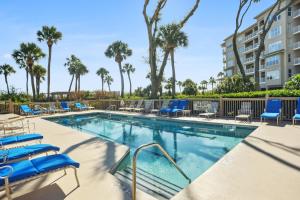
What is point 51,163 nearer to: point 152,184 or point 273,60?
point 152,184

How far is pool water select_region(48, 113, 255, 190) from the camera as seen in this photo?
184 inches

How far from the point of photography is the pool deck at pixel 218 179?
2863mm

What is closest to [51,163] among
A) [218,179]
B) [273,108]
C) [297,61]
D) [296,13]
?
[218,179]

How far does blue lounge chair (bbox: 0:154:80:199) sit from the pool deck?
355mm

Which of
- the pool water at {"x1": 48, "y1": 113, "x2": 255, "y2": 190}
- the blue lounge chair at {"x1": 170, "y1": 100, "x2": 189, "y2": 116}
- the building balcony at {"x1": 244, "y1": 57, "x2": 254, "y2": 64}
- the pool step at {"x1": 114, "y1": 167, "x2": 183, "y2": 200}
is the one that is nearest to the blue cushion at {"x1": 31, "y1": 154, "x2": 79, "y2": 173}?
the pool step at {"x1": 114, "y1": 167, "x2": 183, "y2": 200}

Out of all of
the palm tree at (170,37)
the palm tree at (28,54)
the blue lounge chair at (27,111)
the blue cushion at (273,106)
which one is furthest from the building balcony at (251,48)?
the blue lounge chair at (27,111)

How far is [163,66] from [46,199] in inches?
613

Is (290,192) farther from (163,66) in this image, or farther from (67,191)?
(163,66)

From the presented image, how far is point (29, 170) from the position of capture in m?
2.79

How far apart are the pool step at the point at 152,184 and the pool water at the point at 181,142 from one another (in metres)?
0.16

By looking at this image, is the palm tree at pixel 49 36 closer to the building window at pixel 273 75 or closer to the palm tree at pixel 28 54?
the palm tree at pixel 28 54

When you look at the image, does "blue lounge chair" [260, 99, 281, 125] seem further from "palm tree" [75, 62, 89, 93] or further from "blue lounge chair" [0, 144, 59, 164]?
"palm tree" [75, 62, 89, 93]

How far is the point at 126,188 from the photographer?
3133mm

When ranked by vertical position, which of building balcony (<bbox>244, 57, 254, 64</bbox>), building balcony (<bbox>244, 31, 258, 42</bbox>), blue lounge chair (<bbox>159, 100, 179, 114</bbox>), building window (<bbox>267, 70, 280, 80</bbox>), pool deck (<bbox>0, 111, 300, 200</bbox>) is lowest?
pool deck (<bbox>0, 111, 300, 200</bbox>)
